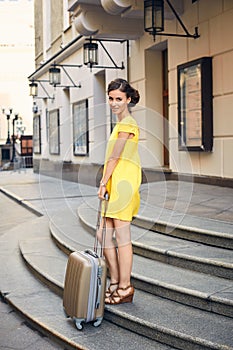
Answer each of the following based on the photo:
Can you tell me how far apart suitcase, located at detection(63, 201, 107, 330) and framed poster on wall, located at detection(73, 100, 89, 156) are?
36.6 feet

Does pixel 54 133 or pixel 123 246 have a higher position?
pixel 54 133

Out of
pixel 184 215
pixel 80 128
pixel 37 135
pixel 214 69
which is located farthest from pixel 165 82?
pixel 37 135

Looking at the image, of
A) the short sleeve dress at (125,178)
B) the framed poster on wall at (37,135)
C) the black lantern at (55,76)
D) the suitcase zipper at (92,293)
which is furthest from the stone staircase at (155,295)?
the framed poster on wall at (37,135)

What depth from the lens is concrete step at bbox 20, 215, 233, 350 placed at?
395cm

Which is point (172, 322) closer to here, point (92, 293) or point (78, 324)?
point (92, 293)

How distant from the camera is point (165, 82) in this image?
11969mm

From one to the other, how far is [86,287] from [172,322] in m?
0.74

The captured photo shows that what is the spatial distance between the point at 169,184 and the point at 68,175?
6.51 m

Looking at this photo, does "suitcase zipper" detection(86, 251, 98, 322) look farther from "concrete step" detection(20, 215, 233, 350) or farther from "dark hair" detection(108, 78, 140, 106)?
"dark hair" detection(108, 78, 140, 106)

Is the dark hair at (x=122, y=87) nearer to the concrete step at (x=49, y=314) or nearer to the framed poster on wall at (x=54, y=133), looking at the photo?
the concrete step at (x=49, y=314)

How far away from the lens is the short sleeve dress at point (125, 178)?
4348mm

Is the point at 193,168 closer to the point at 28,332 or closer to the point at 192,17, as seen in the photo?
the point at 192,17

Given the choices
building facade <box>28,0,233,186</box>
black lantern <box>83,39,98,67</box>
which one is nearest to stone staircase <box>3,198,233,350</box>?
building facade <box>28,0,233,186</box>

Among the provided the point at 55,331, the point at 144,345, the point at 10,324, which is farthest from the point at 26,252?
the point at 144,345
